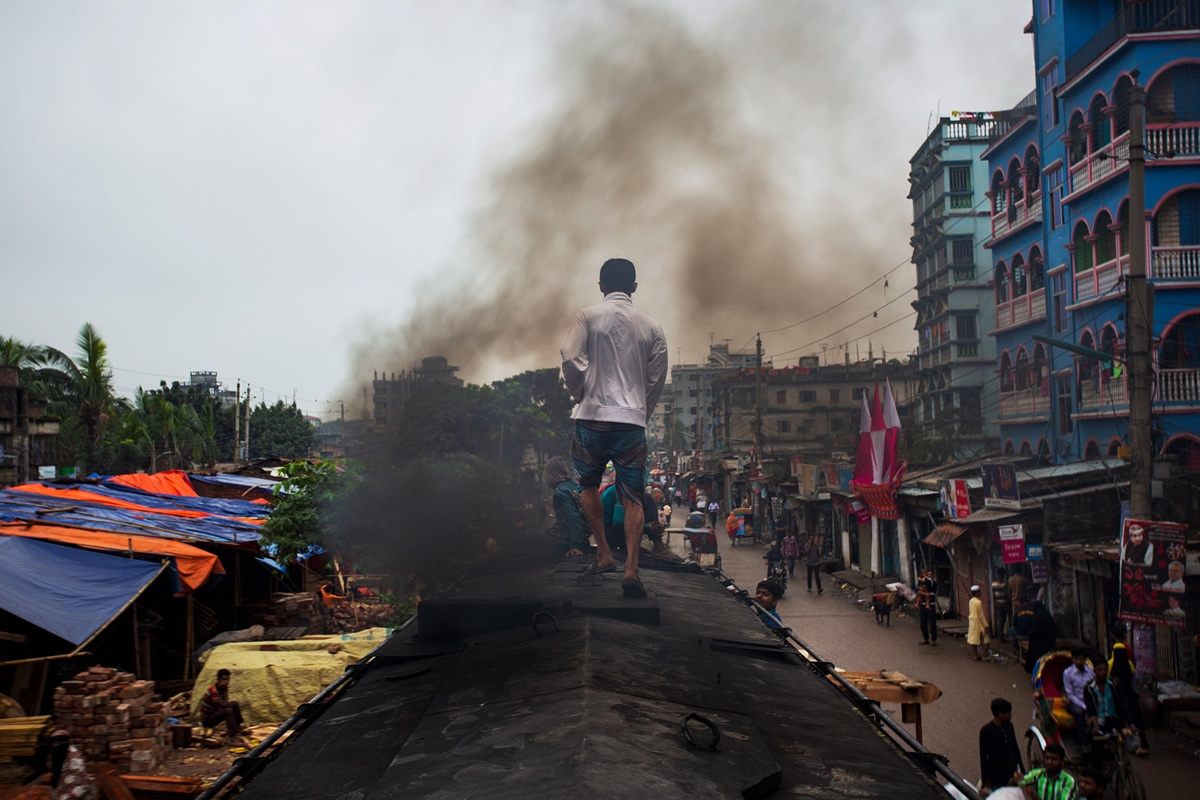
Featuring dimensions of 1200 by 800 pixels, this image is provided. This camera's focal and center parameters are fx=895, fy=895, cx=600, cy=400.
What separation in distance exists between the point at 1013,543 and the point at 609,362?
48.3 ft

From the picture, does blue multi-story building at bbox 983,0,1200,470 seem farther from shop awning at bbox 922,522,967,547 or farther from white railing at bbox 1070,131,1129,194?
shop awning at bbox 922,522,967,547

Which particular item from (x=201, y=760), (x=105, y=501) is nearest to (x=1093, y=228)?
(x=201, y=760)

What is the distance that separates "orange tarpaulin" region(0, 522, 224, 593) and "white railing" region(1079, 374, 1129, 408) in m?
22.4

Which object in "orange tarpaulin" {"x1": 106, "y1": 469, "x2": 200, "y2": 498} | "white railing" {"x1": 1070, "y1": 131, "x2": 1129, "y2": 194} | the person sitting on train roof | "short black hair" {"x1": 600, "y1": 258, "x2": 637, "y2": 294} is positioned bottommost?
the person sitting on train roof

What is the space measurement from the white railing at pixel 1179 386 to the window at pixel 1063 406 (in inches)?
191

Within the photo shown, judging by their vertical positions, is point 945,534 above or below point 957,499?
below

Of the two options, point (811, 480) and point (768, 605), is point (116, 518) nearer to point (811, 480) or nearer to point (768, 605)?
point (768, 605)

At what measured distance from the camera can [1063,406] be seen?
29000 mm

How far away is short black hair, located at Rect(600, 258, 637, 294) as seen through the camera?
220 inches

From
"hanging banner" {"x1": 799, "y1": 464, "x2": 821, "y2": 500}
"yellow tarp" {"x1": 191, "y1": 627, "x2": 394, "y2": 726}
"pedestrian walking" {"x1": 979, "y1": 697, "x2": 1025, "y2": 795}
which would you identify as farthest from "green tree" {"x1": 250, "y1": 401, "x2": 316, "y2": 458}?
"pedestrian walking" {"x1": 979, "y1": 697, "x2": 1025, "y2": 795}

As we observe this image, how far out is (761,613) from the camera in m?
6.57

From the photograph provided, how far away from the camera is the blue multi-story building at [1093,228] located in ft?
76.2

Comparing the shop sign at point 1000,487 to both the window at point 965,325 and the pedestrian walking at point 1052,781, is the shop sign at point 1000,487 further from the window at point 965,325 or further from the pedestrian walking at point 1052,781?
the window at point 965,325

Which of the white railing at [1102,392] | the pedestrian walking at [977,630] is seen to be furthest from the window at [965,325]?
the pedestrian walking at [977,630]
